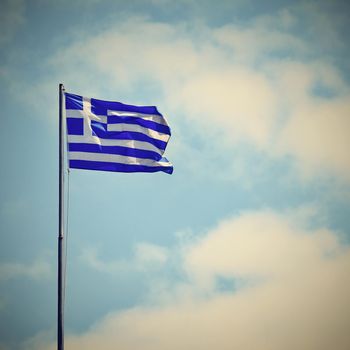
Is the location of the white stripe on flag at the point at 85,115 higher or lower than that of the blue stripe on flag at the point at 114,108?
lower

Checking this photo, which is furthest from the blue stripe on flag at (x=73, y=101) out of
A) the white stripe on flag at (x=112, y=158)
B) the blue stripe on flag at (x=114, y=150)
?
the white stripe on flag at (x=112, y=158)

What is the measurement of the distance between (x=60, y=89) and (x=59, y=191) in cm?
372

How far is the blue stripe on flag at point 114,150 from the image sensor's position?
16750 mm

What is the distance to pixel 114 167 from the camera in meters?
17.3

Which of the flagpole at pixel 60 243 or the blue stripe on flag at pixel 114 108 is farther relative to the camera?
the blue stripe on flag at pixel 114 108

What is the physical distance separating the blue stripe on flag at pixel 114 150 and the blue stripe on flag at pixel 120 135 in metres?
0.44

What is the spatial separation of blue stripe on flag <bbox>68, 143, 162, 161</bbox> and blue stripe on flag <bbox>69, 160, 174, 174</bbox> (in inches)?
17.4

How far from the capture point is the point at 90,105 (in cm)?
1750

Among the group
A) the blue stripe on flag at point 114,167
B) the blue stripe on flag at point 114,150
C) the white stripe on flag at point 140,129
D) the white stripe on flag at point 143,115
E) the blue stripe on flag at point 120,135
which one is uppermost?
the white stripe on flag at point 143,115

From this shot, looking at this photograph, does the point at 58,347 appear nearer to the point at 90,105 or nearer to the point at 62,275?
the point at 62,275

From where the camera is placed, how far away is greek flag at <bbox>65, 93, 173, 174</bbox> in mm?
16844

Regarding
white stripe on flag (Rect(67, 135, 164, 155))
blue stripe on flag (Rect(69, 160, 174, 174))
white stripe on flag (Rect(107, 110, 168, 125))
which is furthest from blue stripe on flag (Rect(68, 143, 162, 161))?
white stripe on flag (Rect(107, 110, 168, 125))

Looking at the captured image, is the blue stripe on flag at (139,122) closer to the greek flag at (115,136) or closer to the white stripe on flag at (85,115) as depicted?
the greek flag at (115,136)

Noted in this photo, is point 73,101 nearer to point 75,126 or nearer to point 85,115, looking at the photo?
point 85,115
